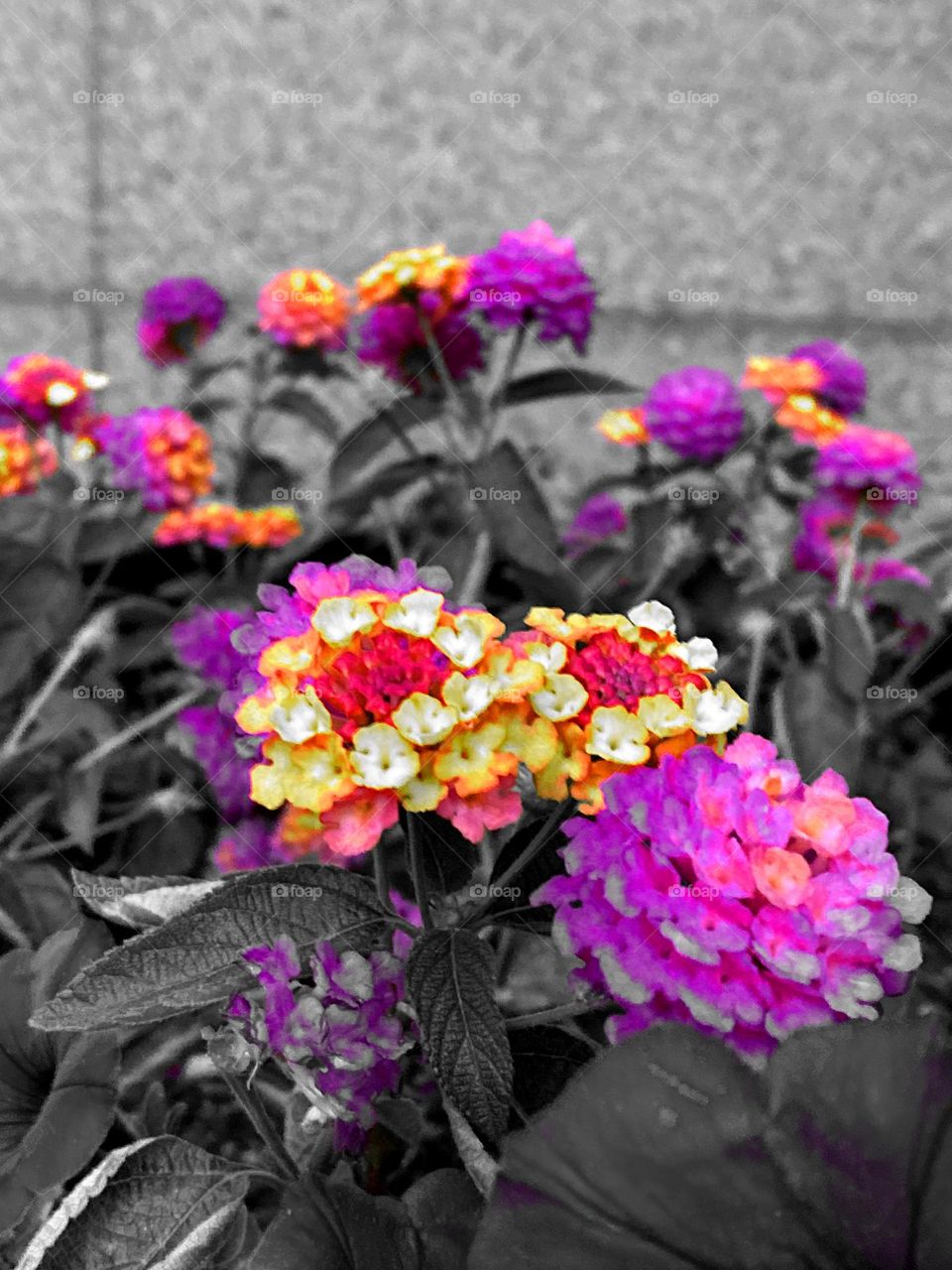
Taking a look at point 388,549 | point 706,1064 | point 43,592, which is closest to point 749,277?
point 388,549

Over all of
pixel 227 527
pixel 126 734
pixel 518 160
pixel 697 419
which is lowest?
pixel 126 734

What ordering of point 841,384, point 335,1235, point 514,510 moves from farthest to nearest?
point 841,384
point 514,510
point 335,1235

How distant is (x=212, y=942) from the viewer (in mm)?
511

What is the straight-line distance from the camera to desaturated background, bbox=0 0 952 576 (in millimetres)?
1918

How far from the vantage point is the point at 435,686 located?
1.66 ft

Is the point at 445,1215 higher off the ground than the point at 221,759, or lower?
higher

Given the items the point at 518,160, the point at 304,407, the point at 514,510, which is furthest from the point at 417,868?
the point at 518,160

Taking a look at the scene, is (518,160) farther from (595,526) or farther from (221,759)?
(221,759)

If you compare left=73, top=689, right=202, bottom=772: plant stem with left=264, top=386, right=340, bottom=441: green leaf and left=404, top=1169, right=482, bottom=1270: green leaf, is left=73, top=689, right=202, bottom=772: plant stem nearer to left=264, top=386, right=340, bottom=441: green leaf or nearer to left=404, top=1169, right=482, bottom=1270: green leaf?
left=264, top=386, right=340, bottom=441: green leaf

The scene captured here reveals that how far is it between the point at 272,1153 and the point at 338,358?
1.34m

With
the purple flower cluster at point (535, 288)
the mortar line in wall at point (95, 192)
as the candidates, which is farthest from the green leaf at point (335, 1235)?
the mortar line in wall at point (95, 192)

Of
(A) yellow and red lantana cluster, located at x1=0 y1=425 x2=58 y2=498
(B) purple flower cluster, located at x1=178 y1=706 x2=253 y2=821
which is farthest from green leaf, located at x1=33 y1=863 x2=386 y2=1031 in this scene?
(A) yellow and red lantana cluster, located at x1=0 y1=425 x2=58 y2=498

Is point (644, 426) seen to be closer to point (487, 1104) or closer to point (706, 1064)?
point (487, 1104)

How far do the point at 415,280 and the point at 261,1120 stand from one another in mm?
885
